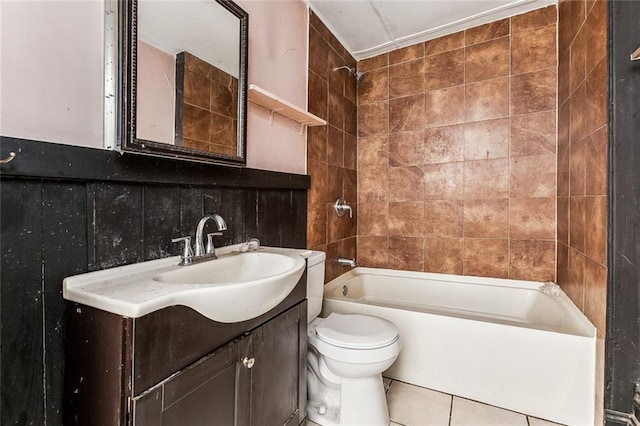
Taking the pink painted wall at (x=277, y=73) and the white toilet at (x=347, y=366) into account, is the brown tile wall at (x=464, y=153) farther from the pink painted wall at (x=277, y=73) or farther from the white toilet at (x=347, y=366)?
the white toilet at (x=347, y=366)

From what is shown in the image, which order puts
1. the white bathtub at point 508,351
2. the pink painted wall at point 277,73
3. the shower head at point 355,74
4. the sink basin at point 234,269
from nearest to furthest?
1. the sink basin at point 234,269
2. the white bathtub at point 508,351
3. the pink painted wall at point 277,73
4. the shower head at point 355,74

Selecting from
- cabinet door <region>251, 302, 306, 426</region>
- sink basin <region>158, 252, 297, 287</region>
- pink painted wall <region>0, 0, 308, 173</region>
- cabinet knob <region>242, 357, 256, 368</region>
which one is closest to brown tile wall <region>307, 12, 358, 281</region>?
sink basin <region>158, 252, 297, 287</region>

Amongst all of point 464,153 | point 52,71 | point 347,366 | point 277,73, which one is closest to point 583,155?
point 464,153

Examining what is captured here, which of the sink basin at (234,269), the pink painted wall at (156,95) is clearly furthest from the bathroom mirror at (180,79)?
the sink basin at (234,269)

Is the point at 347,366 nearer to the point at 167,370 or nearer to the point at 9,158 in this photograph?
the point at 167,370

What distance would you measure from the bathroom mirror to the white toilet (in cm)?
80

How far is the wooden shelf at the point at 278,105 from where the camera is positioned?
1.52m

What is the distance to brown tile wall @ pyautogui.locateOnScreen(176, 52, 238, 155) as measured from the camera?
1207mm

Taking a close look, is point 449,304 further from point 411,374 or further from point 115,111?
point 115,111

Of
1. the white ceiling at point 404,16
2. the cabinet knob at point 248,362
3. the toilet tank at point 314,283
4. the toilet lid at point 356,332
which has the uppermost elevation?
the white ceiling at point 404,16

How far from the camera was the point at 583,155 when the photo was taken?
62.8 inches

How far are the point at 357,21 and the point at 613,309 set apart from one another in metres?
2.27

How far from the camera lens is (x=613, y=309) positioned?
4.24ft

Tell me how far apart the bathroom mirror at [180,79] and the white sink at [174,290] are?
0.41 m
